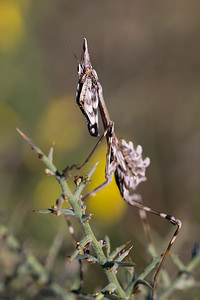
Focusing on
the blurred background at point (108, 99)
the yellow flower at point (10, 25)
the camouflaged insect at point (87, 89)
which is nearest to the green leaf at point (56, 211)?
the camouflaged insect at point (87, 89)

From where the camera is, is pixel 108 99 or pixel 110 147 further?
pixel 108 99

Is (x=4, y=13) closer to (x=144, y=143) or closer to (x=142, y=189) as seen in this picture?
(x=144, y=143)

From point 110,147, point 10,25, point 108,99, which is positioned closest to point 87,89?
point 110,147

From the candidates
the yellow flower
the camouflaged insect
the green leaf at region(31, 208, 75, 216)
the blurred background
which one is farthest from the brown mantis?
the yellow flower

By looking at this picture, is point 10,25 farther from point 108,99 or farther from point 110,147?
point 110,147

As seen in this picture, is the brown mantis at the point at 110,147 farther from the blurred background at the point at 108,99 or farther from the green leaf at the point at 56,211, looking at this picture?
the blurred background at the point at 108,99

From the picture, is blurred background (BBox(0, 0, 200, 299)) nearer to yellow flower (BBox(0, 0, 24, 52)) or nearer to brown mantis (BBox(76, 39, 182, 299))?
yellow flower (BBox(0, 0, 24, 52))
